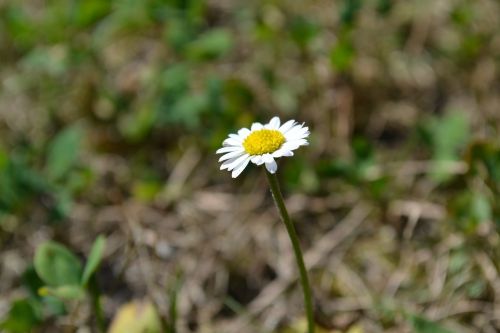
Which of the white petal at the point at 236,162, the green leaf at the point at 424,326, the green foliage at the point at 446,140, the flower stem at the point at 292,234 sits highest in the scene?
the green foliage at the point at 446,140

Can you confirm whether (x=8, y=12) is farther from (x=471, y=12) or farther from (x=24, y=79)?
(x=471, y=12)

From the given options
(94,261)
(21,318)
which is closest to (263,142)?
(94,261)

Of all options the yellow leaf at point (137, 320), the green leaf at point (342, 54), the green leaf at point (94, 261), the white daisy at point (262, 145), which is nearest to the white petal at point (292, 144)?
the white daisy at point (262, 145)

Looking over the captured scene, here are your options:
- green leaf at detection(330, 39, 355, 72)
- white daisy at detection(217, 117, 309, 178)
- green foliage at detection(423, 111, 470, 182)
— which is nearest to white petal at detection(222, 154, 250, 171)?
white daisy at detection(217, 117, 309, 178)

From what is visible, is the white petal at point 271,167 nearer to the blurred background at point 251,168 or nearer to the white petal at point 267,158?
the white petal at point 267,158

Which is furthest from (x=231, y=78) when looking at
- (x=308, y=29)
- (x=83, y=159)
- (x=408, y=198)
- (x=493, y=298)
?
(x=493, y=298)

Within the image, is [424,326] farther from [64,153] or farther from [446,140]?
[64,153]
